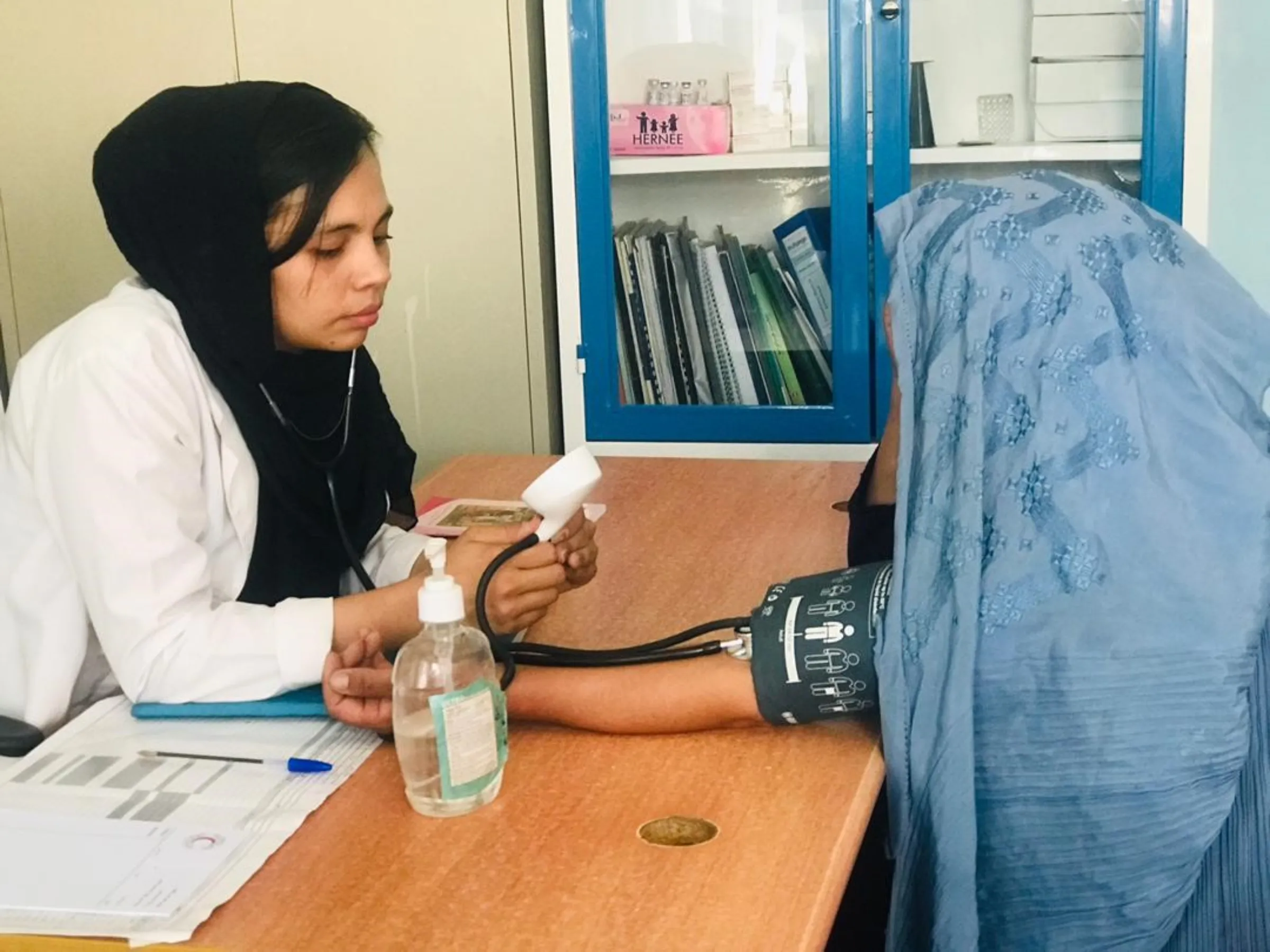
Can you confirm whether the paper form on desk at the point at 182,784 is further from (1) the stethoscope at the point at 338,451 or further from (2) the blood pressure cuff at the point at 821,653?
(2) the blood pressure cuff at the point at 821,653

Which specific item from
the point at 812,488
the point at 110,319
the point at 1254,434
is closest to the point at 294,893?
the point at 110,319

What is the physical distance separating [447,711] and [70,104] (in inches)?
68.5

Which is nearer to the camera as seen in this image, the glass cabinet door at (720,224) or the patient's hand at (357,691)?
the patient's hand at (357,691)

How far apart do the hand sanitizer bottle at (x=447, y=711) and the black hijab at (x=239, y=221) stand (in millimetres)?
332

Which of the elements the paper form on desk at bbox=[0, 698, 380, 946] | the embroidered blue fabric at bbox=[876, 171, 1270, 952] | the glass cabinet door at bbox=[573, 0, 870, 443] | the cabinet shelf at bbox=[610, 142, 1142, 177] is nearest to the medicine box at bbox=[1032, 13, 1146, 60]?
the cabinet shelf at bbox=[610, 142, 1142, 177]

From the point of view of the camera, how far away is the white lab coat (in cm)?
113

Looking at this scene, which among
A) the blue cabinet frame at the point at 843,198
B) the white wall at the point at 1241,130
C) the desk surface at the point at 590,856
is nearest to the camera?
the desk surface at the point at 590,856

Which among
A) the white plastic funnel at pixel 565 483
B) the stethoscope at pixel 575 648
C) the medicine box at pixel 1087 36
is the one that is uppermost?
the medicine box at pixel 1087 36

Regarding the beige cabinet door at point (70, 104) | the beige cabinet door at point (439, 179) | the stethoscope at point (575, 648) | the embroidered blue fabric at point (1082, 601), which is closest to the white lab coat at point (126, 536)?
the stethoscope at point (575, 648)

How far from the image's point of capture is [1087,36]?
2113 mm

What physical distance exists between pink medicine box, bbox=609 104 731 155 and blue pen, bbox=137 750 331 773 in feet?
4.65

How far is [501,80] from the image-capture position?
7.11ft

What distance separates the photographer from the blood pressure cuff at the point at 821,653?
1.07 meters

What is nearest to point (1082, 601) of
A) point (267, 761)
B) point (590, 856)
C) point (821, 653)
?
point (821, 653)
